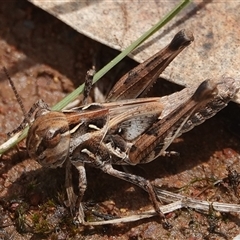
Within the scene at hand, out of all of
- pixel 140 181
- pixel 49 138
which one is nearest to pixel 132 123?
pixel 140 181

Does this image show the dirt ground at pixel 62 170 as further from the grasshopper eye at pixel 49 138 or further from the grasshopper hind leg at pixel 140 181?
the grasshopper eye at pixel 49 138

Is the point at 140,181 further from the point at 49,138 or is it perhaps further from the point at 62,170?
the point at 49,138

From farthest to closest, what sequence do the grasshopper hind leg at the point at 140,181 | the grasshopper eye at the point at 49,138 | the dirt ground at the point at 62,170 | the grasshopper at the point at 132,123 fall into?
the dirt ground at the point at 62,170 < the grasshopper hind leg at the point at 140,181 < the grasshopper at the point at 132,123 < the grasshopper eye at the point at 49,138

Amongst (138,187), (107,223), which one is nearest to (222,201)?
(138,187)

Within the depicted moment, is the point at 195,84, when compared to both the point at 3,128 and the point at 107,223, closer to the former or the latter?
the point at 107,223

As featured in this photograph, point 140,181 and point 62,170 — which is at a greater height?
point 62,170

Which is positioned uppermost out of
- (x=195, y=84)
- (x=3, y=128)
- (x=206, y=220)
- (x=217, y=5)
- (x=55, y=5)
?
(x=55, y=5)

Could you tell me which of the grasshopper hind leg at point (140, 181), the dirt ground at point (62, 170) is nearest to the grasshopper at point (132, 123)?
the grasshopper hind leg at point (140, 181)
